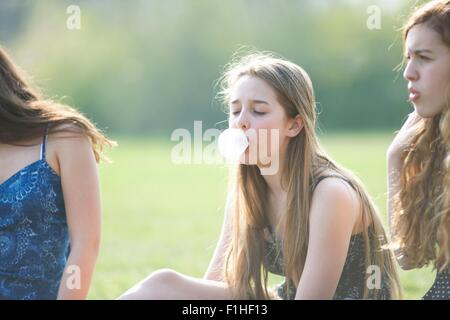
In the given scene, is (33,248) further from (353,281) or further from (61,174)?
(353,281)

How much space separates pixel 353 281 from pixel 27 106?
1.23 metres

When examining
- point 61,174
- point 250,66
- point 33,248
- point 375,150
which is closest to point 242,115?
point 250,66

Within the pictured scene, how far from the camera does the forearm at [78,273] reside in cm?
244

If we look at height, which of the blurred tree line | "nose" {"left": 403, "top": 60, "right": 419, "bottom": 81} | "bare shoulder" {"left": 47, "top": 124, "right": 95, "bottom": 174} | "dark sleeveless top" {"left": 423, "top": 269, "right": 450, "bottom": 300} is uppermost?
the blurred tree line

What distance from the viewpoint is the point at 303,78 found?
275cm

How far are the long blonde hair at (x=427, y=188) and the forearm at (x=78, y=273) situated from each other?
3.42 feet

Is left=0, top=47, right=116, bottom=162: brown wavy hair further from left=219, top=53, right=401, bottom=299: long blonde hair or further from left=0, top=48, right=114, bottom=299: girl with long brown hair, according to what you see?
left=219, top=53, right=401, bottom=299: long blonde hair

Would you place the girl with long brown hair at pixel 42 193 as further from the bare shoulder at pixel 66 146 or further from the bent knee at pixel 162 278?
the bent knee at pixel 162 278

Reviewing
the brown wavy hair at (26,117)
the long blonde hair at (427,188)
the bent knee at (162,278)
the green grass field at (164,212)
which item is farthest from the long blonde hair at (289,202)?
the brown wavy hair at (26,117)

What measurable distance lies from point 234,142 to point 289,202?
27 centimetres

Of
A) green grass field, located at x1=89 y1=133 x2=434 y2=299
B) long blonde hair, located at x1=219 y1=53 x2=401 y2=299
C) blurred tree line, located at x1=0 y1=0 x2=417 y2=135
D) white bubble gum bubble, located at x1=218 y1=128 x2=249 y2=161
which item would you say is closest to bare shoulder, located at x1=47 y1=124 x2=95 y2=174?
white bubble gum bubble, located at x1=218 y1=128 x2=249 y2=161

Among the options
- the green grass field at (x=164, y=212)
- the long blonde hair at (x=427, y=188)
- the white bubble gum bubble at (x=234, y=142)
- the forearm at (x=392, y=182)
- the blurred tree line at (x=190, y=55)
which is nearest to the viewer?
the long blonde hair at (x=427, y=188)

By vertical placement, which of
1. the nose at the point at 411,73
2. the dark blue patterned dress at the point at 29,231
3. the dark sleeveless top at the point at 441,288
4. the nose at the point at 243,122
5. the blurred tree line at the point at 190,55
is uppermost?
the blurred tree line at the point at 190,55

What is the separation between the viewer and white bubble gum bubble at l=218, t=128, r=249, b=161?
8.64ft
